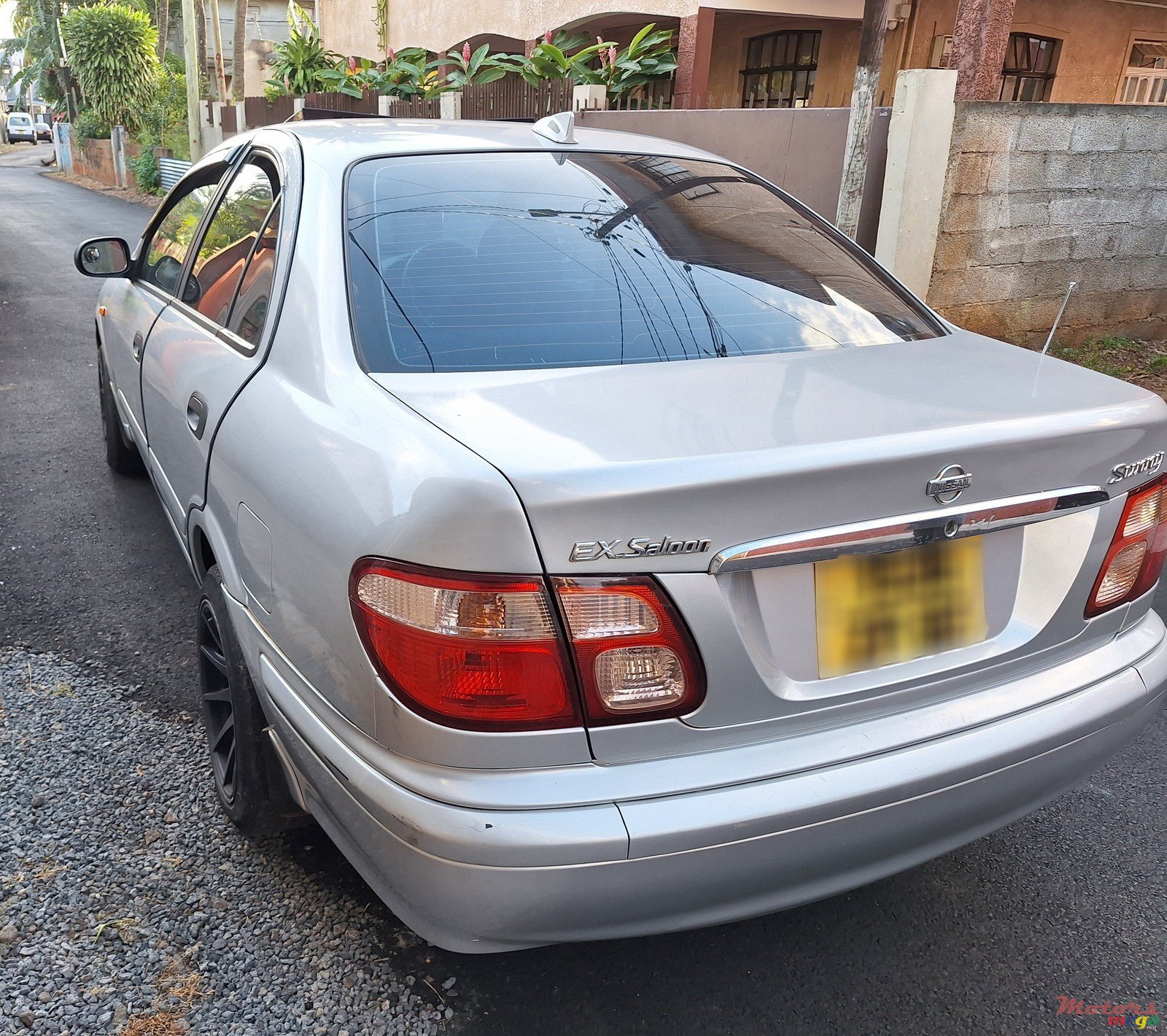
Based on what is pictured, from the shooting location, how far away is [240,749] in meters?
2.23

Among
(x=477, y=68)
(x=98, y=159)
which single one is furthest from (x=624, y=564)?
(x=98, y=159)

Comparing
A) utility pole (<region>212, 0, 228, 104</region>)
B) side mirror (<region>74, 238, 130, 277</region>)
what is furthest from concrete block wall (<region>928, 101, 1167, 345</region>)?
utility pole (<region>212, 0, 228, 104</region>)

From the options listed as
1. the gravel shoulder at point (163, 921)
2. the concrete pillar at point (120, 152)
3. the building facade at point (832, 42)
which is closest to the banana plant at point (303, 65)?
the building facade at point (832, 42)

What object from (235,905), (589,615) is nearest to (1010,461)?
(589,615)

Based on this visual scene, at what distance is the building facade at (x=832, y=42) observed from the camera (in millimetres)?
10836

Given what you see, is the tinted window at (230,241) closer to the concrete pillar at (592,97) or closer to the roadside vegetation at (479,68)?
the concrete pillar at (592,97)

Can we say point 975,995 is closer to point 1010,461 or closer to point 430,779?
point 1010,461

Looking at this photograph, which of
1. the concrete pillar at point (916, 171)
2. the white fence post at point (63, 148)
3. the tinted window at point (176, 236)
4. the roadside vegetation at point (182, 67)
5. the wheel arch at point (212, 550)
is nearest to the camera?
the wheel arch at point (212, 550)

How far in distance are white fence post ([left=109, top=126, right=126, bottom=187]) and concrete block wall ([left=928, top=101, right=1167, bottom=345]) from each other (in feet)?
82.8

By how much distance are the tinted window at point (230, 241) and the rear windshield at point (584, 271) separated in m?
0.38

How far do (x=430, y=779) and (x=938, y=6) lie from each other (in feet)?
40.6

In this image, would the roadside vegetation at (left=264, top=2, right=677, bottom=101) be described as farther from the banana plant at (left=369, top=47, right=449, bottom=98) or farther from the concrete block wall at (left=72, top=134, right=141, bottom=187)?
the concrete block wall at (left=72, top=134, right=141, bottom=187)

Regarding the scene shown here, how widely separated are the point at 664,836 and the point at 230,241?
206 cm

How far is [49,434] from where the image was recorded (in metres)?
5.49
